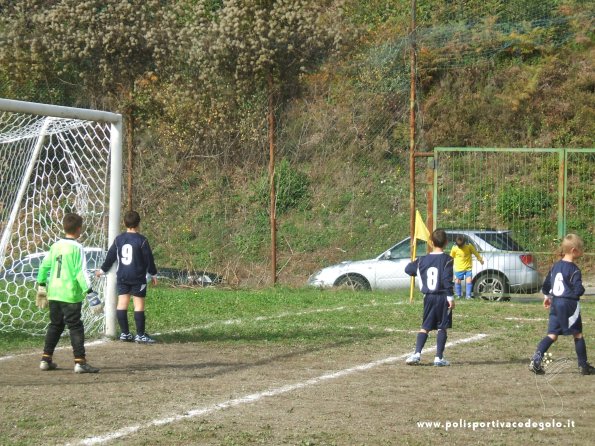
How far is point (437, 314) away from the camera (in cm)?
974

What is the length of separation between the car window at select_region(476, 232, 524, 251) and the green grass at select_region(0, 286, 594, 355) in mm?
1144

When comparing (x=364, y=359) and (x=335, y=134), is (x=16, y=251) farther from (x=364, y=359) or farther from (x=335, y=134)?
(x=335, y=134)

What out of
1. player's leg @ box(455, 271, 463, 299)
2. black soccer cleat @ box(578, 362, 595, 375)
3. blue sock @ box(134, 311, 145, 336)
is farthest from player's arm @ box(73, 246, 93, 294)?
player's leg @ box(455, 271, 463, 299)

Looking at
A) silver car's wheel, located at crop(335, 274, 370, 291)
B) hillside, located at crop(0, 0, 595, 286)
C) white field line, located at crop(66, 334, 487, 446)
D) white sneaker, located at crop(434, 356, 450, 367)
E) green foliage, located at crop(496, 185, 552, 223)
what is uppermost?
hillside, located at crop(0, 0, 595, 286)

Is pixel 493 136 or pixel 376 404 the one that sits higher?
pixel 493 136

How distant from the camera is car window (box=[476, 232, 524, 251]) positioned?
18219 mm

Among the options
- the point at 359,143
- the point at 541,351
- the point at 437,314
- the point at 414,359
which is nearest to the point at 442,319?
the point at 437,314

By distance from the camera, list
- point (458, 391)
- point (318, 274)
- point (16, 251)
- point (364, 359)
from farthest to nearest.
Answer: point (318, 274)
point (16, 251)
point (364, 359)
point (458, 391)

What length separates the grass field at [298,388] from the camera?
6.56 meters

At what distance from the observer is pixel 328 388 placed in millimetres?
8281

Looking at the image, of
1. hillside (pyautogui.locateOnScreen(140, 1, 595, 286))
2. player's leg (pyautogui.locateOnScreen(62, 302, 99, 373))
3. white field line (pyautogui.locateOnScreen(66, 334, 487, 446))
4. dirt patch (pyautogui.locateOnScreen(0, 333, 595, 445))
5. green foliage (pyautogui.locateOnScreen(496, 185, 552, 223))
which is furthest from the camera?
hillside (pyautogui.locateOnScreen(140, 1, 595, 286))

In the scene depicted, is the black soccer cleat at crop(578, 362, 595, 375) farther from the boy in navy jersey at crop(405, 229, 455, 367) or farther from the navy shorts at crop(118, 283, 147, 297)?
the navy shorts at crop(118, 283, 147, 297)

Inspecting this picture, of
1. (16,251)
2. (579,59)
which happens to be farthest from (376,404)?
(579,59)

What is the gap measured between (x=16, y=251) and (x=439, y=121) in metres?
15.5
